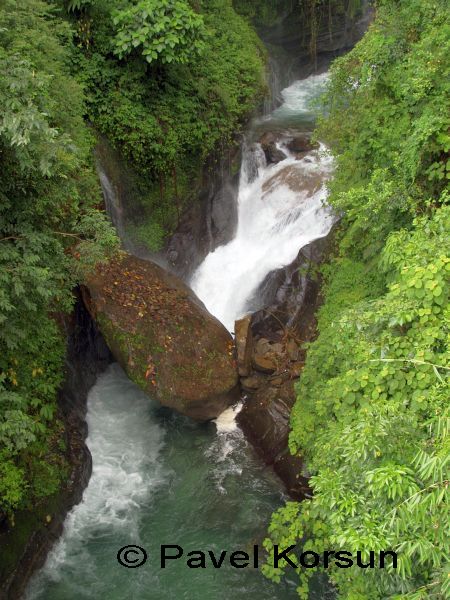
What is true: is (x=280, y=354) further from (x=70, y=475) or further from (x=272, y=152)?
(x=272, y=152)

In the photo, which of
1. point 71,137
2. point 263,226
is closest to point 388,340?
point 71,137

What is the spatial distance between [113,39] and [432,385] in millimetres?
9958

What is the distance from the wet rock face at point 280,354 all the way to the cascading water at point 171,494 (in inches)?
13.5

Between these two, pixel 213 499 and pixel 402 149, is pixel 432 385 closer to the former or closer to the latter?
pixel 402 149

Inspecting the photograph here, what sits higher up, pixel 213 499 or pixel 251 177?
pixel 251 177

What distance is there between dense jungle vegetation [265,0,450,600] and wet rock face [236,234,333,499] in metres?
1.21

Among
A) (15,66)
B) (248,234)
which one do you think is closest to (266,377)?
(248,234)

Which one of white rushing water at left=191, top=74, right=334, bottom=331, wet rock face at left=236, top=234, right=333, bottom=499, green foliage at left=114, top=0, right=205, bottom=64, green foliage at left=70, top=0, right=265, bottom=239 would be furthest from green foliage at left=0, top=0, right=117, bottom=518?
white rushing water at left=191, top=74, right=334, bottom=331

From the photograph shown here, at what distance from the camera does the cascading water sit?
7.34m

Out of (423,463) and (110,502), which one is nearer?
(423,463)

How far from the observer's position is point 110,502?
27.9 feet

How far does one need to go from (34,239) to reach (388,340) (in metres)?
4.10

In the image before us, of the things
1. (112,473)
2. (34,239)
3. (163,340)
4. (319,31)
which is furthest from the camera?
(319,31)

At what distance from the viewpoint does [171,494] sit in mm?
8656
